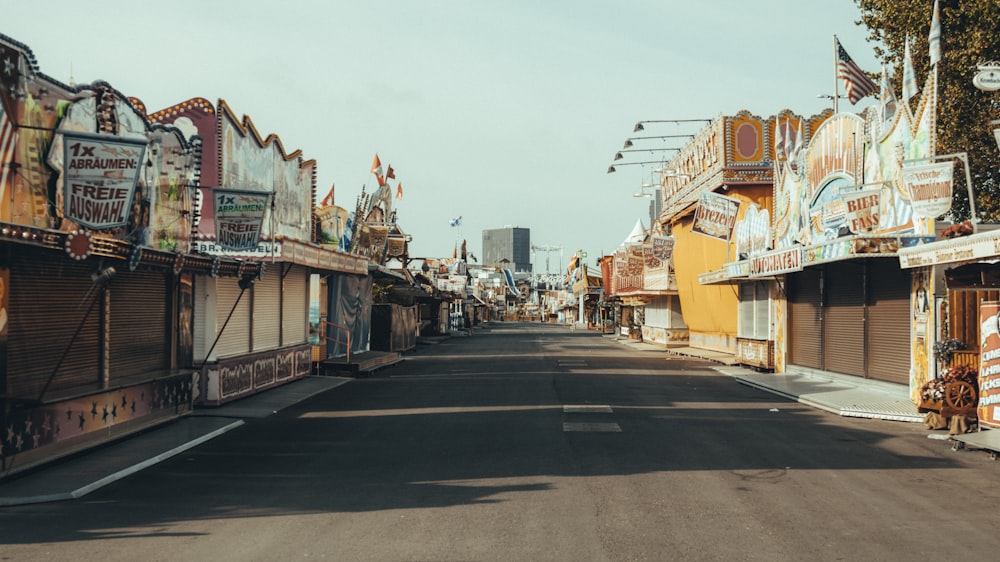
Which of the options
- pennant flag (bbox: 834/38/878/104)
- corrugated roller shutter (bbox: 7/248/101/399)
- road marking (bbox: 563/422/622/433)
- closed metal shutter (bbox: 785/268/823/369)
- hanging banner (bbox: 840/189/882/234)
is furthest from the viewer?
closed metal shutter (bbox: 785/268/823/369)

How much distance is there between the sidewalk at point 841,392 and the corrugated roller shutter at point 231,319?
13901 millimetres

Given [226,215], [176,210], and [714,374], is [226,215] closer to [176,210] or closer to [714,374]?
[176,210]

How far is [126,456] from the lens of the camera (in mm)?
12320

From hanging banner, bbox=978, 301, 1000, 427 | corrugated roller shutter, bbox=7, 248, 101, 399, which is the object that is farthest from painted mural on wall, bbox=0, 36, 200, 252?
hanging banner, bbox=978, 301, 1000, 427

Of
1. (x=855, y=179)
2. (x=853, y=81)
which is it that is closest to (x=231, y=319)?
(x=855, y=179)

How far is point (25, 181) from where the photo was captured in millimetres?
11016

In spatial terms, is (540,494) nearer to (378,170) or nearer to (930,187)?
(930,187)

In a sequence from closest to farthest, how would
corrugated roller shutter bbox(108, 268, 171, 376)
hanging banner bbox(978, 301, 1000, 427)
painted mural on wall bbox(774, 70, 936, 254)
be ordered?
hanging banner bbox(978, 301, 1000, 427), corrugated roller shutter bbox(108, 268, 171, 376), painted mural on wall bbox(774, 70, 936, 254)

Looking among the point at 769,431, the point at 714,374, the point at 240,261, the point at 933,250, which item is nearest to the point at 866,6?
the point at 714,374

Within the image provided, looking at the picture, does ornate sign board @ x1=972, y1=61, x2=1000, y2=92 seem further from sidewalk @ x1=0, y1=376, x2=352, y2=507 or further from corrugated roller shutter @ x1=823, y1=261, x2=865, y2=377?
sidewalk @ x1=0, y1=376, x2=352, y2=507

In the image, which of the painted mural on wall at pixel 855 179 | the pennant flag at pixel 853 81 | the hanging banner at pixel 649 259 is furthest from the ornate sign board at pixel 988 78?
the hanging banner at pixel 649 259

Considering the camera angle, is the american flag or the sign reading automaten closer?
the american flag

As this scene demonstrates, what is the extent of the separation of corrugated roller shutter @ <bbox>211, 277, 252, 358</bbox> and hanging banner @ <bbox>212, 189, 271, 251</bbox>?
9.73 ft

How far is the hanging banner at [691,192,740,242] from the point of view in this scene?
32438mm
